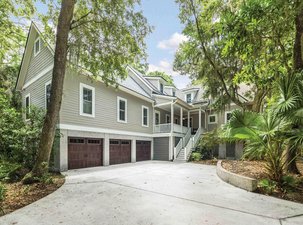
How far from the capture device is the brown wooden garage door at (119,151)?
43.8 ft

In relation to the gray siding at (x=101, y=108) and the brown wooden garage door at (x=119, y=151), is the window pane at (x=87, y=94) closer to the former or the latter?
the gray siding at (x=101, y=108)

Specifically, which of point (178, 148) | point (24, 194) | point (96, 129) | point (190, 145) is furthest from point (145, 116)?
point (24, 194)

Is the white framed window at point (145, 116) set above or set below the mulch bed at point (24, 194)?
above

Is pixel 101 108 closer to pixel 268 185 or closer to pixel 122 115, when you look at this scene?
pixel 122 115

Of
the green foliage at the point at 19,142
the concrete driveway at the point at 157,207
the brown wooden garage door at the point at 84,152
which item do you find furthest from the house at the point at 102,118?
the concrete driveway at the point at 157,207

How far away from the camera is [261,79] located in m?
8.91

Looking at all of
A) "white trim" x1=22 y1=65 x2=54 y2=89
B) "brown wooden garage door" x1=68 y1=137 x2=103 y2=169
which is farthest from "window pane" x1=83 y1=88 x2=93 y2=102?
"brown wooden garage door" x1=68 y1=137 x2=103 y2=169

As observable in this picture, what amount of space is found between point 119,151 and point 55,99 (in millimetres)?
7768

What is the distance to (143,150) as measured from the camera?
1656 centimetres

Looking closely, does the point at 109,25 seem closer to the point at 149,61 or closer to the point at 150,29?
the point at 150,29

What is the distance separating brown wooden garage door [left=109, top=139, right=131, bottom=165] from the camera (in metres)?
13.3

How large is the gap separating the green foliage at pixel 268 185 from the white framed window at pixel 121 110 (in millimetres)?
9948

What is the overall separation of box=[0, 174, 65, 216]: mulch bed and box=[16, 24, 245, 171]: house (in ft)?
11.3

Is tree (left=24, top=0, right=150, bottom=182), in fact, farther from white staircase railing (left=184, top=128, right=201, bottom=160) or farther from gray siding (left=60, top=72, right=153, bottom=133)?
white staircase railing (left=184, top=128, right=201, bottom=160)
